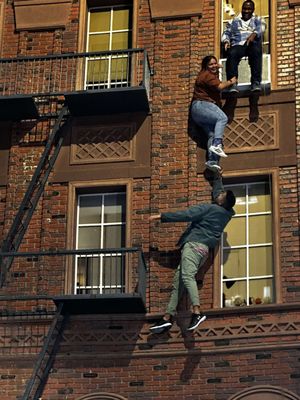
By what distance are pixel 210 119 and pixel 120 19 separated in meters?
3.28

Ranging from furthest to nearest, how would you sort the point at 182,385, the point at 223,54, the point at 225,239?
1. the point at 223,54
2. the point at 225,239
3. the point at 182,385

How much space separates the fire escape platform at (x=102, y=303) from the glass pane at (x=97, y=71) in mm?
4500

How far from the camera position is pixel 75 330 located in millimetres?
17391

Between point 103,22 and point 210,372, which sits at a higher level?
point 103,22

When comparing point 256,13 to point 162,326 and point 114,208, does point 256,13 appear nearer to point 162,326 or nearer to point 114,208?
point 114,208

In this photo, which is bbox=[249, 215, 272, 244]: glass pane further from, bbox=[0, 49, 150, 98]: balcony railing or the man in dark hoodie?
bbox=[0, 49, 150, 98]: balcony railing

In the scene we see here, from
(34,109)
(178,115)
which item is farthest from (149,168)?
(34,109)

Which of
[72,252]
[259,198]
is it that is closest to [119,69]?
[259,198]

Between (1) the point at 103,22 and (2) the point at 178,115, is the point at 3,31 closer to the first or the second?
(1) the point at 103,22

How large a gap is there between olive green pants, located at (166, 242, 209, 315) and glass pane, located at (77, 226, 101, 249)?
173 centimetres

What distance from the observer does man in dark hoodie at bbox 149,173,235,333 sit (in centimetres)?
1692

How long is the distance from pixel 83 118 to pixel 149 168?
5.41 ft

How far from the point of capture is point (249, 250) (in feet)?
58.1

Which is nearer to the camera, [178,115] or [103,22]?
[178,115]
